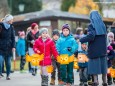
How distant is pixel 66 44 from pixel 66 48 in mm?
113

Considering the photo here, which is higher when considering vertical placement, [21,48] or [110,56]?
[21,48]

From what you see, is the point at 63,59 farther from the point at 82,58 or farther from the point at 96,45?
the point at 96,45

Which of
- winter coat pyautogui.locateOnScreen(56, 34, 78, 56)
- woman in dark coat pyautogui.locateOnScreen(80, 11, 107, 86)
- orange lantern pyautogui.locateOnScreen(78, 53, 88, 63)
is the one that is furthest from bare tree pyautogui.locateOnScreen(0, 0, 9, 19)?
woman in dark coat pyautogui.locateOnScreen(80, 11, 107, 86)

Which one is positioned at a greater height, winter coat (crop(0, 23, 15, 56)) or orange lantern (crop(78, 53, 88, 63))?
winter coat (crop(0, 23, 15, 56))

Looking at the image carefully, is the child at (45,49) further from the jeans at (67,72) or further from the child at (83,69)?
the child at (83,69)

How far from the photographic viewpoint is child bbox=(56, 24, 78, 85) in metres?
15.2

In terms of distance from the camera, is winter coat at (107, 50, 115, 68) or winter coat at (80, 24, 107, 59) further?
winter coat at (107, 50, 115, 68)

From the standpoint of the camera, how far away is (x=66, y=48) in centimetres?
1520

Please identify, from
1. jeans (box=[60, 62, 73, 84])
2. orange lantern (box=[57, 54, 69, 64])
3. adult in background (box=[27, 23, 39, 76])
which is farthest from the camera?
adult in background (box=[27, 23, 39, 76])

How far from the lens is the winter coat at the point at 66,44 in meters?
15.2

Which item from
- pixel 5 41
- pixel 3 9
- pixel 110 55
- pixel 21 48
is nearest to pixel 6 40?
pixel 5 41

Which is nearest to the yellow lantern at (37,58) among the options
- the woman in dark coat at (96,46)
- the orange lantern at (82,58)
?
the orange lantern at (82,58)

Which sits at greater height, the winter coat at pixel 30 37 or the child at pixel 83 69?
the winter coat at pixel 30 37

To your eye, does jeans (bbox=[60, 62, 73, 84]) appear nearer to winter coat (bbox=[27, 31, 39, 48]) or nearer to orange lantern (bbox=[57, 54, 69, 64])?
orange lantern (bbox=[57, 54, 69, 64])
